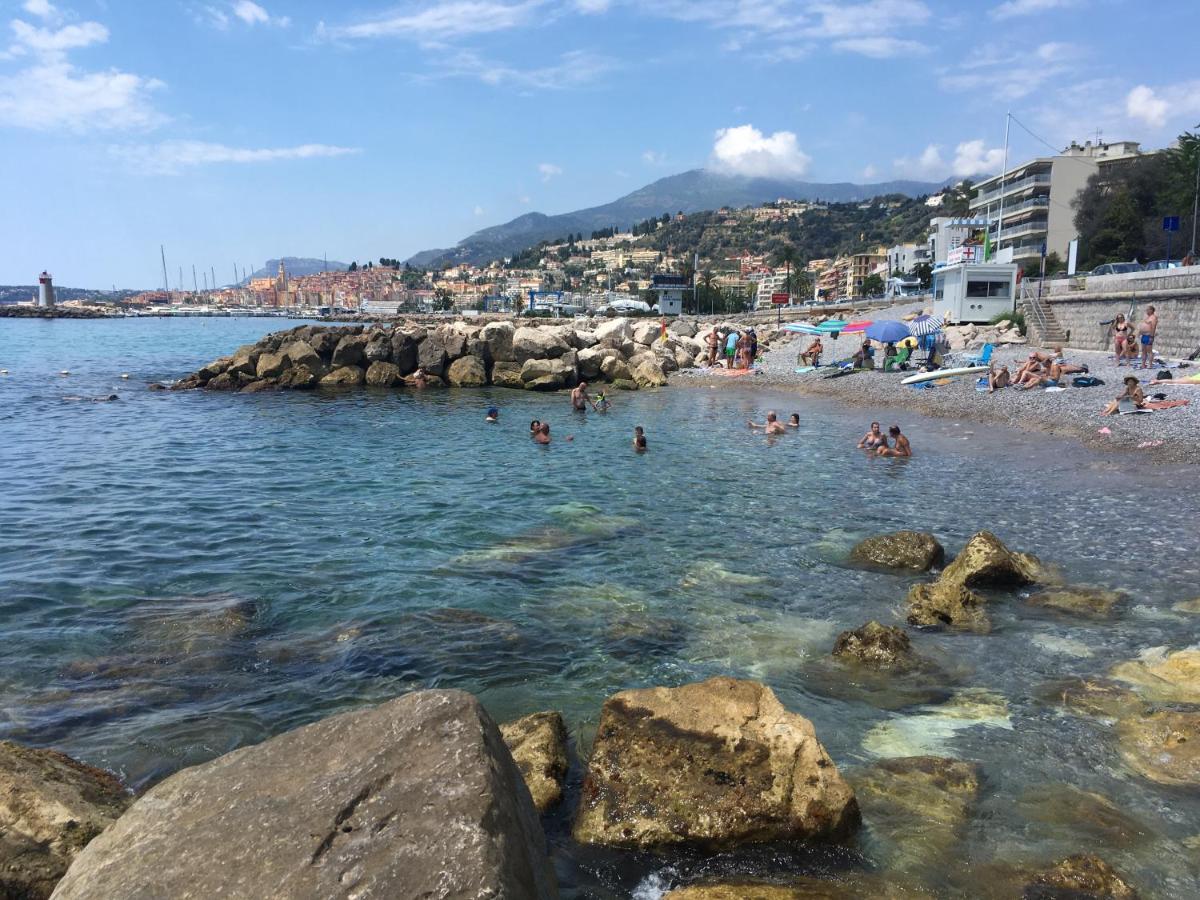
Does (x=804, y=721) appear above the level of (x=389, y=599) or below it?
above

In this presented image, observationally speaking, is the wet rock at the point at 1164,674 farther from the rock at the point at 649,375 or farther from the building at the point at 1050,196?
the building at the point at 1050,196

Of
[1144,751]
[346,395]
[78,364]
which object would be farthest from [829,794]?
[78,364]

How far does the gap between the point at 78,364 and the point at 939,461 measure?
2085 inches

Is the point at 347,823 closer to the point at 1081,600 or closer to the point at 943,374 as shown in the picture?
the point at 1081,600

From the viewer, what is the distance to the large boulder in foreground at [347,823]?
302 centimetres

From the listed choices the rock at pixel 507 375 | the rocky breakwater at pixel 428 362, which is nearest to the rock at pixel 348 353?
the rocky breakwater at pixel 428 362

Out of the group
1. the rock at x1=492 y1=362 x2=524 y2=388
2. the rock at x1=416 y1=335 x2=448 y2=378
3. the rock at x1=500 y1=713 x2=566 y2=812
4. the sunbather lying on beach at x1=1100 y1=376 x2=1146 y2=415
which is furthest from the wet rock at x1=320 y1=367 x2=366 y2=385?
the rock at x1=500 y1=713 x2=566 y2=812

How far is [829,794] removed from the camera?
5.12 meters

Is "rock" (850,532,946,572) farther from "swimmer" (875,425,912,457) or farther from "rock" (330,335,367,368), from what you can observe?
"rock" (330,335,367,368)

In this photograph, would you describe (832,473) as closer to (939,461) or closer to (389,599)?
(939,461)

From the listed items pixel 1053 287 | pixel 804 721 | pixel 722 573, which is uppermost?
pixel 1053 287

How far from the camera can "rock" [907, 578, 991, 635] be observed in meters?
8.95

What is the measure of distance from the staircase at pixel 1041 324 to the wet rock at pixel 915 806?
31.9m

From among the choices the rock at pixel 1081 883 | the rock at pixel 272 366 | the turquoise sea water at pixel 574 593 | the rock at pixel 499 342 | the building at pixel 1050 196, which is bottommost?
the turquoise sea water at pixel 574 593
